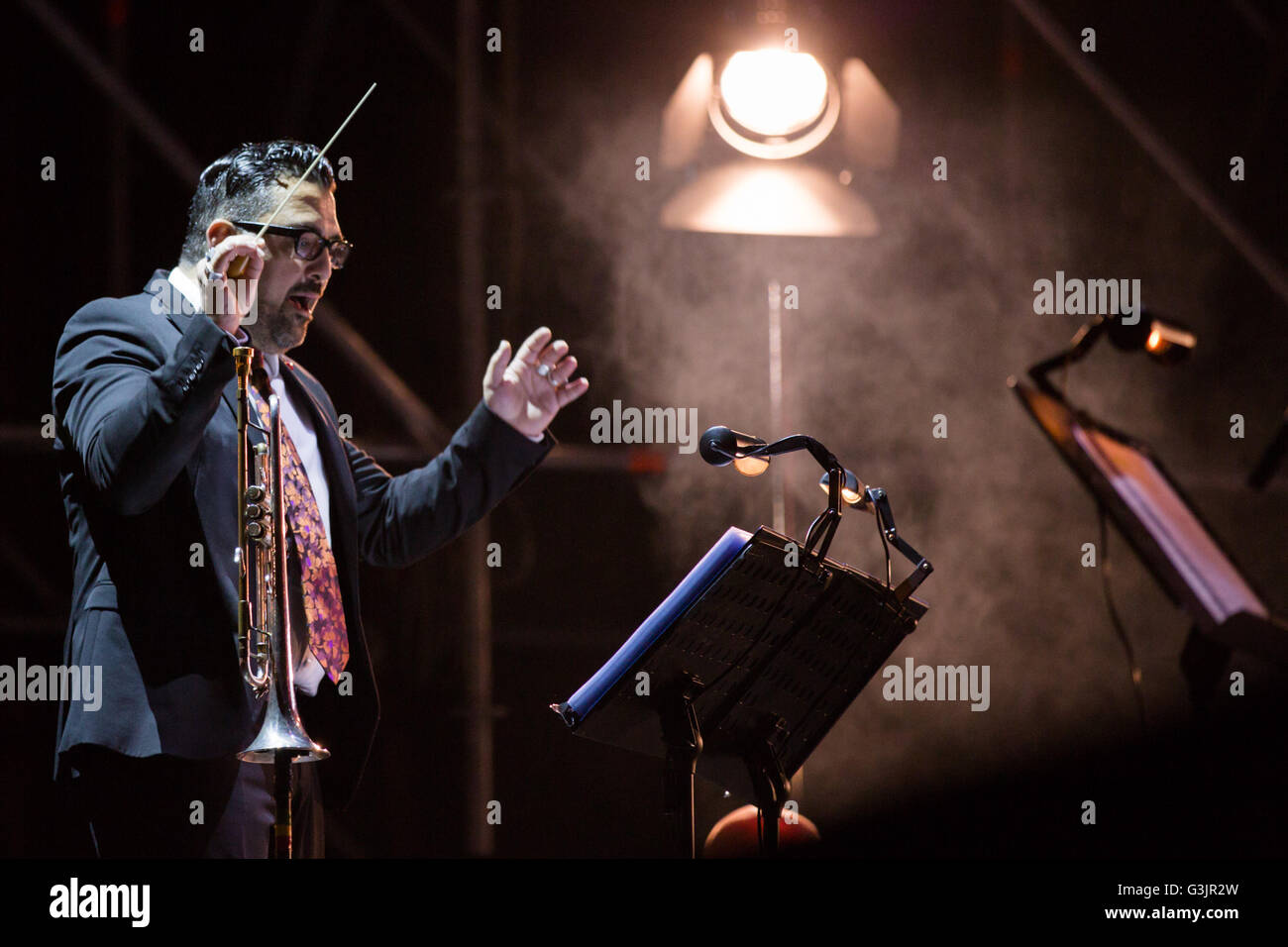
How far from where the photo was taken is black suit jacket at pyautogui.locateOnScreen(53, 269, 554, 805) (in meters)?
2.24

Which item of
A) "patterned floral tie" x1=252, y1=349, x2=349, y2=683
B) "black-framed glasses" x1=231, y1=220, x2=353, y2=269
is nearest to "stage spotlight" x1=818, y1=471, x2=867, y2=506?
"patterned floral tie" x1=252, y1=349, x2=349, y2=683

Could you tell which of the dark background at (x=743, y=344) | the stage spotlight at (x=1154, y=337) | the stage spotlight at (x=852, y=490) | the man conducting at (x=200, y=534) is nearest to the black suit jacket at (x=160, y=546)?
the man conducting at (x=200, y=534)

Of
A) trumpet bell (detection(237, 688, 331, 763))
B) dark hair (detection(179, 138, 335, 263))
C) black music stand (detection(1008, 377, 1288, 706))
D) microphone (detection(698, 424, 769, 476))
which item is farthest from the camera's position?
dark hair (detection(179, 138, 335, 263))

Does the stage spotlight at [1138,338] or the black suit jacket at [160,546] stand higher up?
the stage spotlight at [1138,338]

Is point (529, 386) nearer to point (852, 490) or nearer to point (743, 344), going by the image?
point (852, 490)

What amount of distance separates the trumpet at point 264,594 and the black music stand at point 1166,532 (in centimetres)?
134

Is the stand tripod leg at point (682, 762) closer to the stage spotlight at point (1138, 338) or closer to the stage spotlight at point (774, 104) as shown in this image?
the stage spotlight at point (1138, 338)

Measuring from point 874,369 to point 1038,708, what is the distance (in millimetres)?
1181

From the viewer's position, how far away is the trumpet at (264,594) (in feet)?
7.39

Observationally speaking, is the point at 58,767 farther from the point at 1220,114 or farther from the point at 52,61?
the point at 1220,114

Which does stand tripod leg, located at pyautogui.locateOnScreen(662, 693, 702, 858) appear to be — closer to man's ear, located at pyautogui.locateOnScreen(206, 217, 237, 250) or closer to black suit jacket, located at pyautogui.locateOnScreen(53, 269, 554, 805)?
black suit jacket, located at pyautogui.locateOnScreen(53, 269, 554, 805)

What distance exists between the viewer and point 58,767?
2330mm

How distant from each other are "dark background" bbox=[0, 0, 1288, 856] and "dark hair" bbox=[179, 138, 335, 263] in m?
0.93
